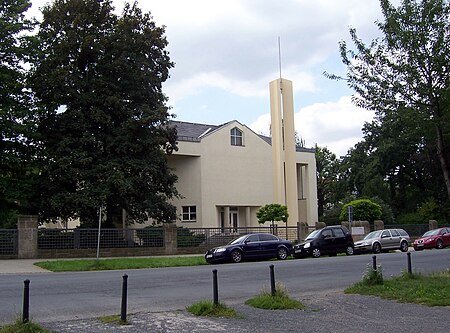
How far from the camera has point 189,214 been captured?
46.9 metres

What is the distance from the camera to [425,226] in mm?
47188

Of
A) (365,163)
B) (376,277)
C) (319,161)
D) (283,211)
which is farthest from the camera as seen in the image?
(319,161)

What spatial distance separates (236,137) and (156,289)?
3561 centimetres

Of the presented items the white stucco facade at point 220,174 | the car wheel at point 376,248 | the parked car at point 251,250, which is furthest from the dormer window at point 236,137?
the parked car at point 251,250

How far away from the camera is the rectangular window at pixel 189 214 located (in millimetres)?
46656

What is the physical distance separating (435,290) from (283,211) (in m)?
27.3

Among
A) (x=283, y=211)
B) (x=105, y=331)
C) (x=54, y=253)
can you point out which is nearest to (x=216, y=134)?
(x=283, y=211)

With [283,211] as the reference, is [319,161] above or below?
above

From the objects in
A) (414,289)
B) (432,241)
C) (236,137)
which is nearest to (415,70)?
(414,289)

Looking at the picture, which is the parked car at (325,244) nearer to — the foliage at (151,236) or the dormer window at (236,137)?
the foliage at (151,236)

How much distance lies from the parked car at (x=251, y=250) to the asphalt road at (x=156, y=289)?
4.97m

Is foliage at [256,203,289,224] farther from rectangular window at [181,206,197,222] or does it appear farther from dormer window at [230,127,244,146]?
dormer window at [230,127,244,146]

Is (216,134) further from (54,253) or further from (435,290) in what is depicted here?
(435,290)

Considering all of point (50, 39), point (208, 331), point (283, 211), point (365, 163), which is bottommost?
point (208, 331)
